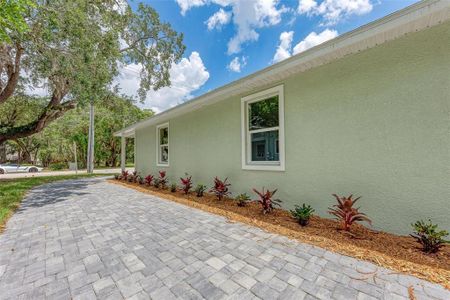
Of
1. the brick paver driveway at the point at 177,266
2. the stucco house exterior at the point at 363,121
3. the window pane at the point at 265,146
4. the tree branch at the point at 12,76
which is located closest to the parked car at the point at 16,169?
the tree branch at the point at 12,76

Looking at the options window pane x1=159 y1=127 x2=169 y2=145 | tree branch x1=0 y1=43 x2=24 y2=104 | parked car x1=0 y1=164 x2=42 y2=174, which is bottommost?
parked car x1=0 y1=164 x2=42 y2=174

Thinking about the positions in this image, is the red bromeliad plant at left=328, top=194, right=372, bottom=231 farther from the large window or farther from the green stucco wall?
the large window

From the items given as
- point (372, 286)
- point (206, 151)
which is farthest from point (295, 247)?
point (206, 151)

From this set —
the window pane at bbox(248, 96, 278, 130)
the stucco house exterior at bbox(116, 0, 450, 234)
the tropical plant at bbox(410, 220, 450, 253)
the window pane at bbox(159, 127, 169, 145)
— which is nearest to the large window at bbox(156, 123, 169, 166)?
the window pane at bbox(159, 127, 169, 145)

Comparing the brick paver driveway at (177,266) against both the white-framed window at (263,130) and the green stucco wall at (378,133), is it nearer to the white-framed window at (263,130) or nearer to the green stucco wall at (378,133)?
the green stucco wall at (378,133)

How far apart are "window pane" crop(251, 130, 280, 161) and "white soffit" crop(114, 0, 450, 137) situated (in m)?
1.16

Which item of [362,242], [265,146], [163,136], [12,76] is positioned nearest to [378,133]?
[362,242]

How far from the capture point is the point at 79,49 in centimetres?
587

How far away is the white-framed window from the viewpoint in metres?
4.43

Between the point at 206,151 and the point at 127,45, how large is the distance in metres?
8.32

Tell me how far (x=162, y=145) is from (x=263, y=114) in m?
5.49

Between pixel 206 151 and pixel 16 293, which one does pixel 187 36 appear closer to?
pixel 206 151

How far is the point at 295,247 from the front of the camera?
106 inches

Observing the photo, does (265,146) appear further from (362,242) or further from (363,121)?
(362,242)
